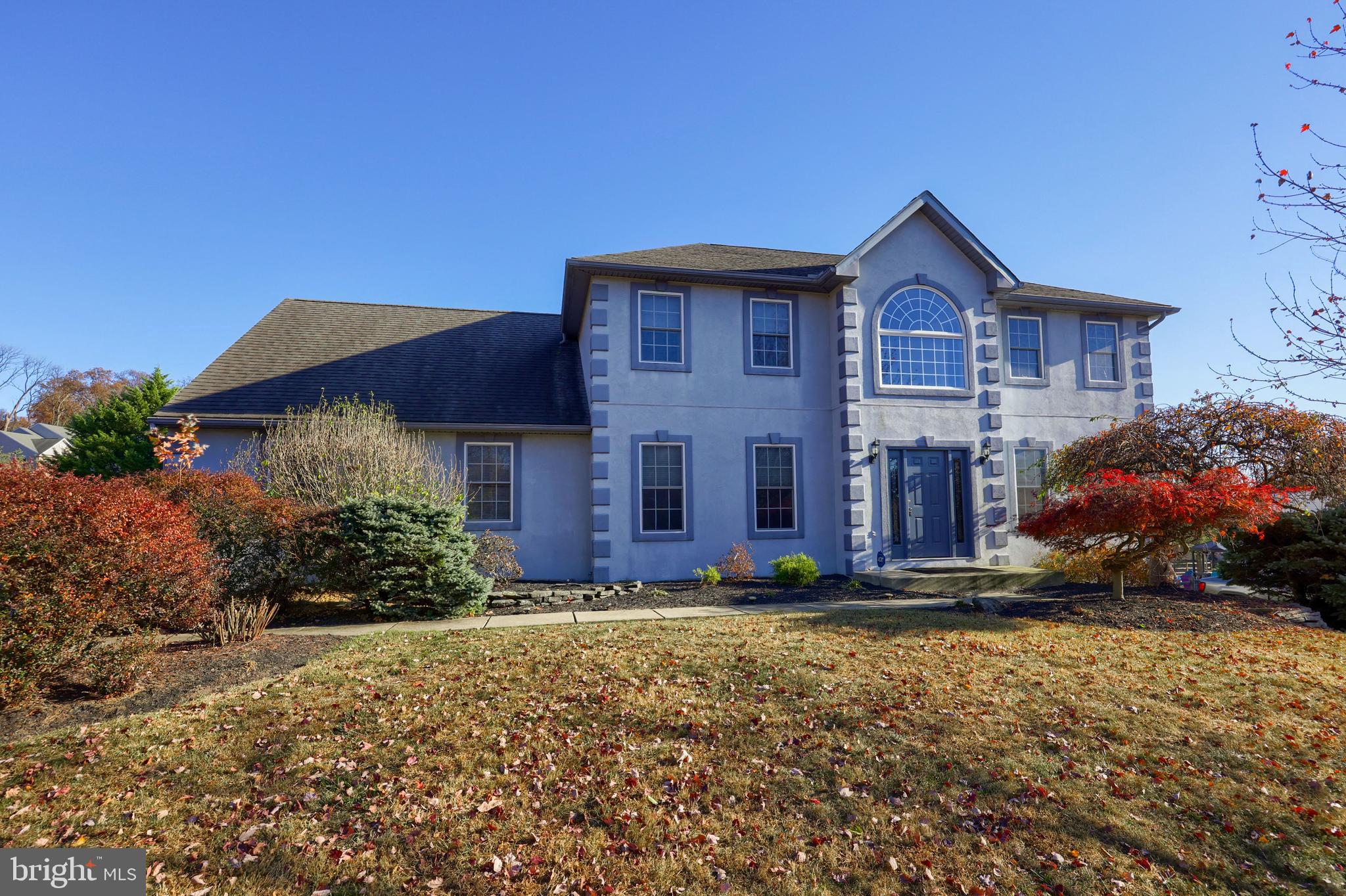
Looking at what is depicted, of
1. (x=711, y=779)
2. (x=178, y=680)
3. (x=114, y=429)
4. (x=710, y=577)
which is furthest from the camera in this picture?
(x=114, y=429)

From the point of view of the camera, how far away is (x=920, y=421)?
1416 cm

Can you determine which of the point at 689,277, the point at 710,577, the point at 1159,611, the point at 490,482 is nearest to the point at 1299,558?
the point at 1159,611

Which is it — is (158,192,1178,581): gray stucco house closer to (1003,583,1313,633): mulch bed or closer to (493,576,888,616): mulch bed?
(493,576,888,616): mulch bed

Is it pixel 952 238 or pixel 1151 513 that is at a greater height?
pixel 952 238

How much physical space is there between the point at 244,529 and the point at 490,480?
210 inches

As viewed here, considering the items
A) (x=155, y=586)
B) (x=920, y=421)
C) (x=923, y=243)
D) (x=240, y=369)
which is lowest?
(x=155, y=586)

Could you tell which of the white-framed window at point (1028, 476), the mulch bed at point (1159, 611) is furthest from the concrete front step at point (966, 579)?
the white-framed window at point (1028, 476)

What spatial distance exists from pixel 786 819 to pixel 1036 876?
1369 millimetres

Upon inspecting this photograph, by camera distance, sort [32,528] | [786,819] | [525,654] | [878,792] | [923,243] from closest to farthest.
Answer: [786,819], [878,792], [32,528], [525,654], [923,243]

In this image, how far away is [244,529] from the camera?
27.9 feet

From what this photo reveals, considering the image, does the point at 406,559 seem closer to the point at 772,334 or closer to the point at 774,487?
the point at 774,487

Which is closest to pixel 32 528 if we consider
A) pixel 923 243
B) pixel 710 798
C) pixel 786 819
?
pixel 710 798

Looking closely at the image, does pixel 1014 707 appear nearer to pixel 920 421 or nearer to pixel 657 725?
pixel 657 725

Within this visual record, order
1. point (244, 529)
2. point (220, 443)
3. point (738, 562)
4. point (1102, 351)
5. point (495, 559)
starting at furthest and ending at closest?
point (1102, 351) → point (738, 562) → point (220, 443) → point (495, 559) → point (244, 529)
